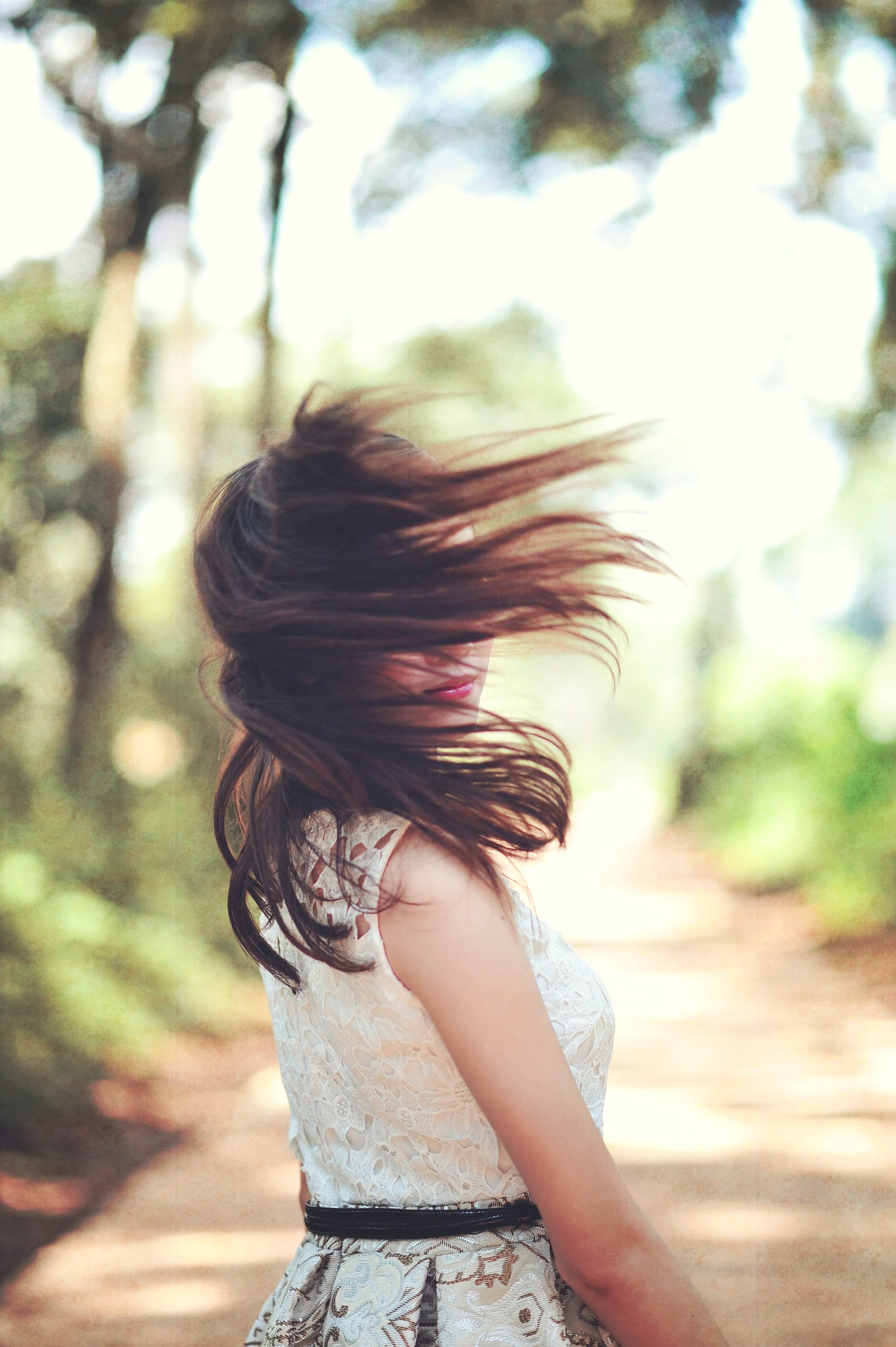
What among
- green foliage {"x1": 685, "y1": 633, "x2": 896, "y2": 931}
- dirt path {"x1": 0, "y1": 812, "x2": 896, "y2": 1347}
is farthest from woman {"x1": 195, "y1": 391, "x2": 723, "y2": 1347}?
green foliage {"x1": 685, "y1": 633, "x2": 896, "y2": 931}

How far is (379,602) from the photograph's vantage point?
124cm

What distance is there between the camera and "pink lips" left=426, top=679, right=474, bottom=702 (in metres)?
1.32

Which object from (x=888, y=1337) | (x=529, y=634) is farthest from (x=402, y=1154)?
(x=888, y=1337)

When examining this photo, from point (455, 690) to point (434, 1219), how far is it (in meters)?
0.62

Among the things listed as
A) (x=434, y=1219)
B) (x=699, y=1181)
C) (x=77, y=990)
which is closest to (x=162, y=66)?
(x=77, y=990)

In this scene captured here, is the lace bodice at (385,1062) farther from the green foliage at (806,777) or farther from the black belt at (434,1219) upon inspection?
the green foliage at (806,777)

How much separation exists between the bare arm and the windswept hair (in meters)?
0.06

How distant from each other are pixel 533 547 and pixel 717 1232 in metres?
3.39

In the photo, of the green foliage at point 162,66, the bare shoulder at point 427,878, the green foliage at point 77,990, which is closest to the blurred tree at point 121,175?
the green foliage at point 162,66

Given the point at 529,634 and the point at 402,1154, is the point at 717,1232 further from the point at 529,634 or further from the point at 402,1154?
the point at 529,634

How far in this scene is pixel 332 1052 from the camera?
1385mm

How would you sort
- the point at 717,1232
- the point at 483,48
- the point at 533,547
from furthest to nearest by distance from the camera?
the point at 483,48 < the point at 717,1232 < the point at 533,547

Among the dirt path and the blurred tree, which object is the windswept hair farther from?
the blurred tree

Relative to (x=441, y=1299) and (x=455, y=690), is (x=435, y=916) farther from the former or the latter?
(x=441, y=1299)
